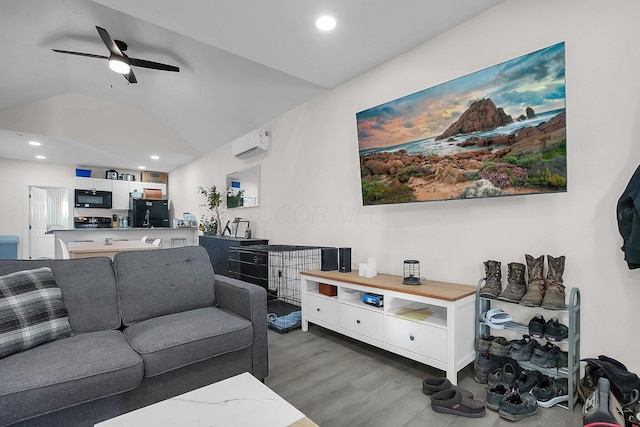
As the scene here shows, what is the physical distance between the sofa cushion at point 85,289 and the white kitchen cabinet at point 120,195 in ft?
22.1

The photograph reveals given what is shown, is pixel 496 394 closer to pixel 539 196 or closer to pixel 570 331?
pixel 570 331

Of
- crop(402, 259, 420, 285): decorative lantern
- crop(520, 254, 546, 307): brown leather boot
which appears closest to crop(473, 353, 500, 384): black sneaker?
crop(520, 254, 546, 307): brown leather boot

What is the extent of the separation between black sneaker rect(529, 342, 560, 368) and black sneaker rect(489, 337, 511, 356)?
0.14m

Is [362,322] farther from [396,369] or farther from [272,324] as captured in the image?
[272,324]

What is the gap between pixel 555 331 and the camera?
188cm

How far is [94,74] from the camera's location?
16.8ft

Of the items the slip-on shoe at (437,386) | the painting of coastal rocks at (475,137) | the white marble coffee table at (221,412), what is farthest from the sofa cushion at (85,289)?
the painting of coastal rocks at (475,137)

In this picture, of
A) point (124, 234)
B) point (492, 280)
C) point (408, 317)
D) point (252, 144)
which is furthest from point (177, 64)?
point (492, 280)

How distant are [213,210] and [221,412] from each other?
571 cm

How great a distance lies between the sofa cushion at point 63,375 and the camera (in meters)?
1.28

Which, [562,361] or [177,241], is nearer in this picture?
[562,361]

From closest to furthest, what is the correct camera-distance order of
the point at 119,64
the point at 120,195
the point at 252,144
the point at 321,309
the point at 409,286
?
1. the point at 409,286
2. the point at 321,309
3. the point at 119,64
4. the point at 252,144
5. the point at 120,195

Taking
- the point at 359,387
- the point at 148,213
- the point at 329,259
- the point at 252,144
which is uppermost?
the point at 252,144

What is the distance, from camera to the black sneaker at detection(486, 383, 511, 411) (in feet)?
5.93
